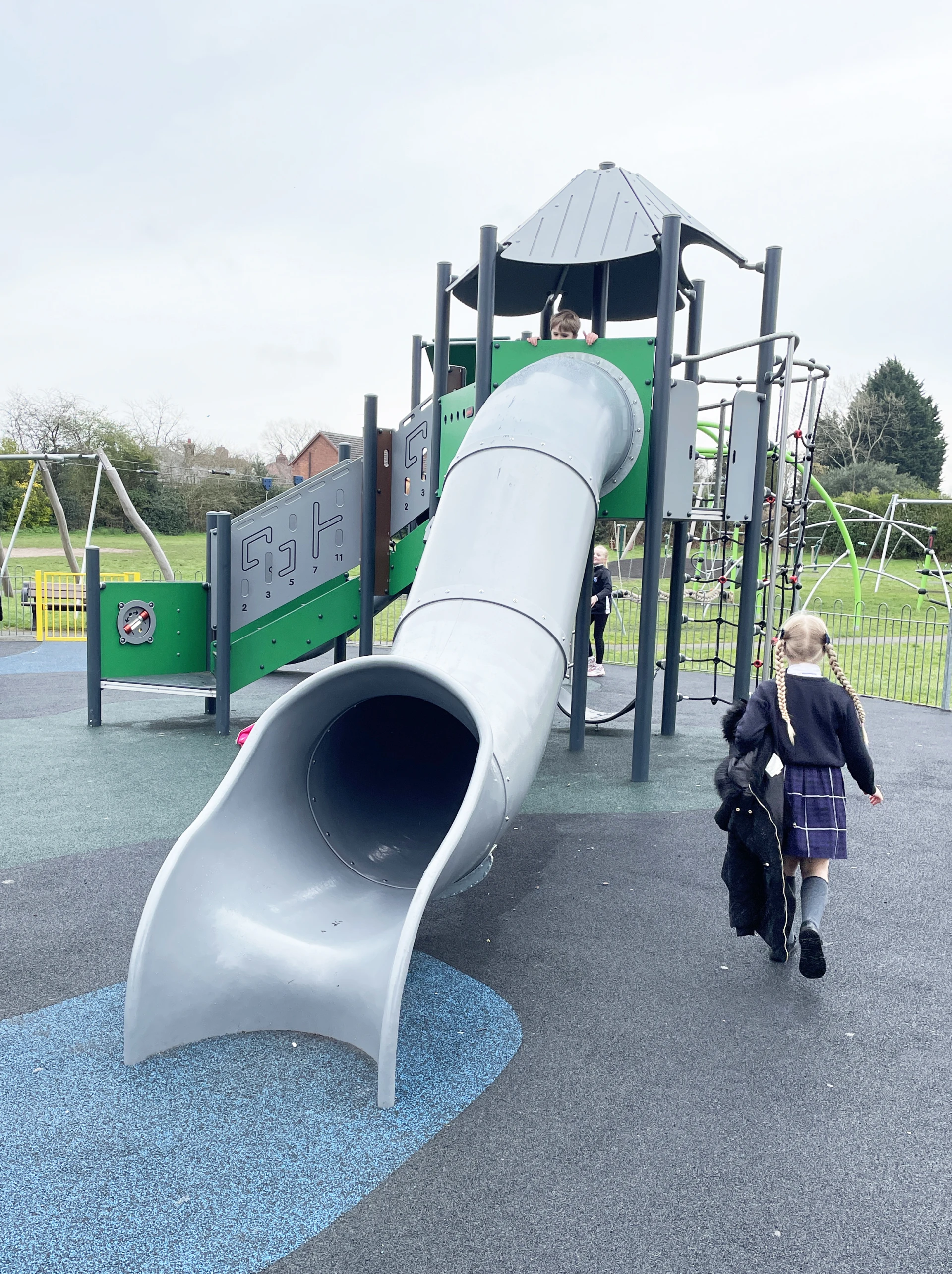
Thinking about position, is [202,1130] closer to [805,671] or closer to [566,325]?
[805,671]

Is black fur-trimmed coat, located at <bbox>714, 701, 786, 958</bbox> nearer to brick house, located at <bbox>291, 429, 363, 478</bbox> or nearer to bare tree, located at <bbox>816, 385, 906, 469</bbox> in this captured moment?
bare tree, located at <bbox>816, 385, 906, 469</bbox>

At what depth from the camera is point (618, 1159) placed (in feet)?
8.68

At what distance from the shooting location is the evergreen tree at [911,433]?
43312 mm

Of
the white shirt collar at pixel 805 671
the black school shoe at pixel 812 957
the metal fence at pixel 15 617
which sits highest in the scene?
the white shirt collar at pixel 805 671

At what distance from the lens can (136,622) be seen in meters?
8.42

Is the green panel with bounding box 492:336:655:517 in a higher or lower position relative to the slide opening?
higher

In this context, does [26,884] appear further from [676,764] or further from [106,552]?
[106,552]

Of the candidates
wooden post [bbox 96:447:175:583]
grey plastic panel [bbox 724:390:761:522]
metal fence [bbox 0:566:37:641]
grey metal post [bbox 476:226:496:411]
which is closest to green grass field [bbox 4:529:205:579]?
metal fence [bbox 0:566:37:641]

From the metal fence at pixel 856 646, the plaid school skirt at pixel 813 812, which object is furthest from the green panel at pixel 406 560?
the plaid school skirt at pixel 813 812

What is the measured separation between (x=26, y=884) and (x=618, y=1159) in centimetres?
324

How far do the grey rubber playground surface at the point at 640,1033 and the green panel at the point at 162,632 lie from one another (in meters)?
1.86

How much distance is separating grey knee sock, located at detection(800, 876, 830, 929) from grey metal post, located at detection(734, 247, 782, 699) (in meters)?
3.31

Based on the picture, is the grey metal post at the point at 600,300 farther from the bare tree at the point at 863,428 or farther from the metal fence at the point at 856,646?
the bare tree at the point at 863,428

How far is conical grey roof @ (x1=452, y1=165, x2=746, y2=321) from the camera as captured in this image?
270 inches
